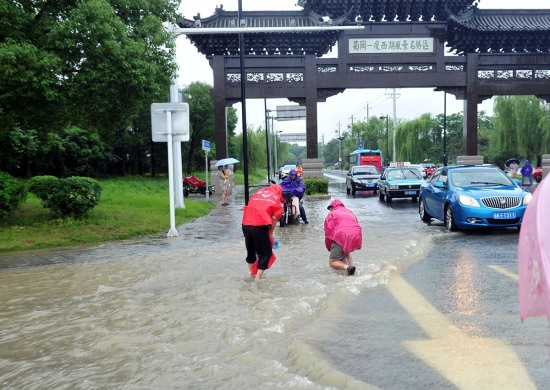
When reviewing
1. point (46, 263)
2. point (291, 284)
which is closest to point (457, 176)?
point (291, 284)

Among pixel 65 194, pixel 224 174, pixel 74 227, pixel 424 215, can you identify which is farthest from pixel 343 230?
pixel 224 174

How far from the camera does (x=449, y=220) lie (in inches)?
457

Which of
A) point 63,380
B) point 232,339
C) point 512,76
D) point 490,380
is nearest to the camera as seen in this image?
point 490,380

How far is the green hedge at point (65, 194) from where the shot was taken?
11.5m

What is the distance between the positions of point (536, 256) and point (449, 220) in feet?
33.0

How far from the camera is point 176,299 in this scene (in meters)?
6.21

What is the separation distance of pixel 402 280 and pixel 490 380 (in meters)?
3.30

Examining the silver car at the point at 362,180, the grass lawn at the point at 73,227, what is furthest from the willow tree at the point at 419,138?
the grass lawn at the point at 73,227

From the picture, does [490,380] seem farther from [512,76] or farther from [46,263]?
[512,76]

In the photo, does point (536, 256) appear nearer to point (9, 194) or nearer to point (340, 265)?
point (340, 265)

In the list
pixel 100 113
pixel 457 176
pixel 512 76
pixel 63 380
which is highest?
pixel 512 76

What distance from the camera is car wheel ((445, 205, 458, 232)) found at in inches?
450

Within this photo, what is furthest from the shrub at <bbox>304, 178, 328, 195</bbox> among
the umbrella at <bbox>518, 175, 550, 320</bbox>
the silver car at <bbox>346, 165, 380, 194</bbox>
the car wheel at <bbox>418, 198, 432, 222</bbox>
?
the umbrella at <bbox>518, 175, 550, 320</bbox>

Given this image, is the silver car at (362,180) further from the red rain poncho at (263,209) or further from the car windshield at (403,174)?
the red rain poncho at (263,209)
